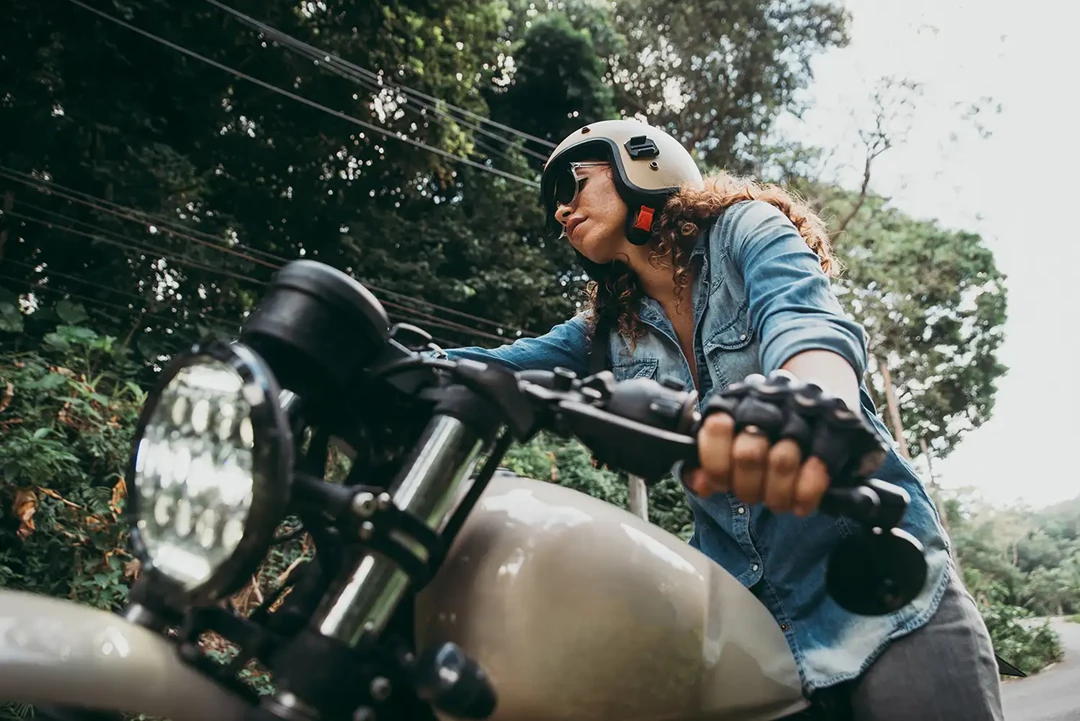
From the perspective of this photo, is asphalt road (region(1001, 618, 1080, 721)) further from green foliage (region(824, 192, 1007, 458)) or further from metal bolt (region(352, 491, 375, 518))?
green foliage (region(824, 192, 1007, 458))

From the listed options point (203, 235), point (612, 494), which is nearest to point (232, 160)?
point (203, 235)

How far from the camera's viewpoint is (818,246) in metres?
1.58

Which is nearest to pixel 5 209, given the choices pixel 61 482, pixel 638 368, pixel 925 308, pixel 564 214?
pixel 61 482

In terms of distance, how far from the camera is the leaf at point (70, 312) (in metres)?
6.17

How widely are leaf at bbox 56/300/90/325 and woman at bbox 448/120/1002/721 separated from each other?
5669 mm

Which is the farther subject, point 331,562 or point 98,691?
point 331,562

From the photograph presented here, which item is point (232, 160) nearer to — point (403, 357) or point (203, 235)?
point (203, 235)

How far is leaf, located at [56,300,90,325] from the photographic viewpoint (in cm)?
617

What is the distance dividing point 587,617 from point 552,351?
3.10 feet

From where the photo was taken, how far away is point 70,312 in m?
6.22

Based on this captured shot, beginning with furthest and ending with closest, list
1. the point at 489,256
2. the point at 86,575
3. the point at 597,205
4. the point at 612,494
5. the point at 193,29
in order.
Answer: the point at 489,256 < the point at 612,494 < the point at 193,29 < the point at 86,575 < the point at 597,205

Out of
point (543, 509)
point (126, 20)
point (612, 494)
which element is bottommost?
point (612, 494)

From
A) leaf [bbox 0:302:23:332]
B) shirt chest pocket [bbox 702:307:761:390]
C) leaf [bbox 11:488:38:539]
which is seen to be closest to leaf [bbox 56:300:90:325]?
leaf [bbox 0:302:23:332]

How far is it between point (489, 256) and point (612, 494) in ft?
13.3
